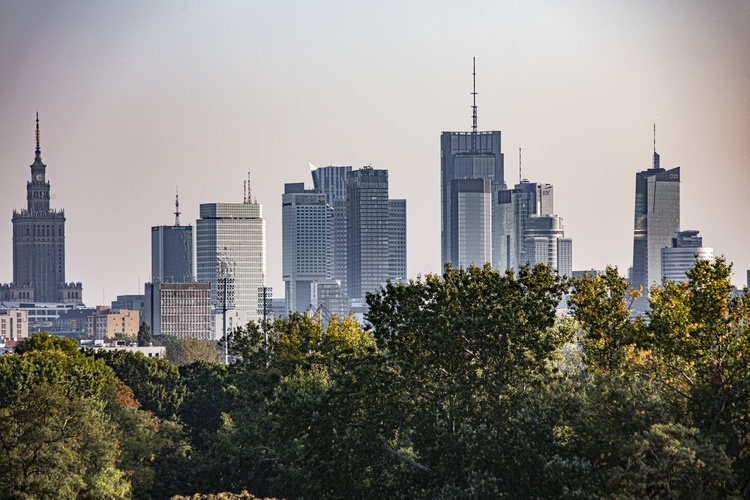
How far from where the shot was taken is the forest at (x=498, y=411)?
46.5m

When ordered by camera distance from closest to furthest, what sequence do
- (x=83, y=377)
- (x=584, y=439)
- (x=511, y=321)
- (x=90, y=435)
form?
(x=584, y=439)
(x=511, y=321)
(x=90, y=435)
(x=83, y=377)

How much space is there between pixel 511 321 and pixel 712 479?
11.4m

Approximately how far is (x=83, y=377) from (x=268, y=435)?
25758 mm

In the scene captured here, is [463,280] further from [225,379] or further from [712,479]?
[225,379]

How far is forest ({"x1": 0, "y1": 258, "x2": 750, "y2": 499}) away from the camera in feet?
153

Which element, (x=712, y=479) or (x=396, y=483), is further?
(x=396, y=483)

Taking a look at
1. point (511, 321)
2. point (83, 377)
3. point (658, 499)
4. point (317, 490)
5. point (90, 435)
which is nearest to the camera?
point (658, 499)

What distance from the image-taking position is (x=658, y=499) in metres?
43.5

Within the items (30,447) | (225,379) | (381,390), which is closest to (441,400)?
(381,390)

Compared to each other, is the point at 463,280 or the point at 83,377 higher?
the point at 463,280

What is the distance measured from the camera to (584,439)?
48.0 m

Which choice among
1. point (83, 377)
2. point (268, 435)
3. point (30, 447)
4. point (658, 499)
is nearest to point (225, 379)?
point (83, 377)

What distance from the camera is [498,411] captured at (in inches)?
2060

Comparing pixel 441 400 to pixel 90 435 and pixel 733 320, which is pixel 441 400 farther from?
pixel 90 435
